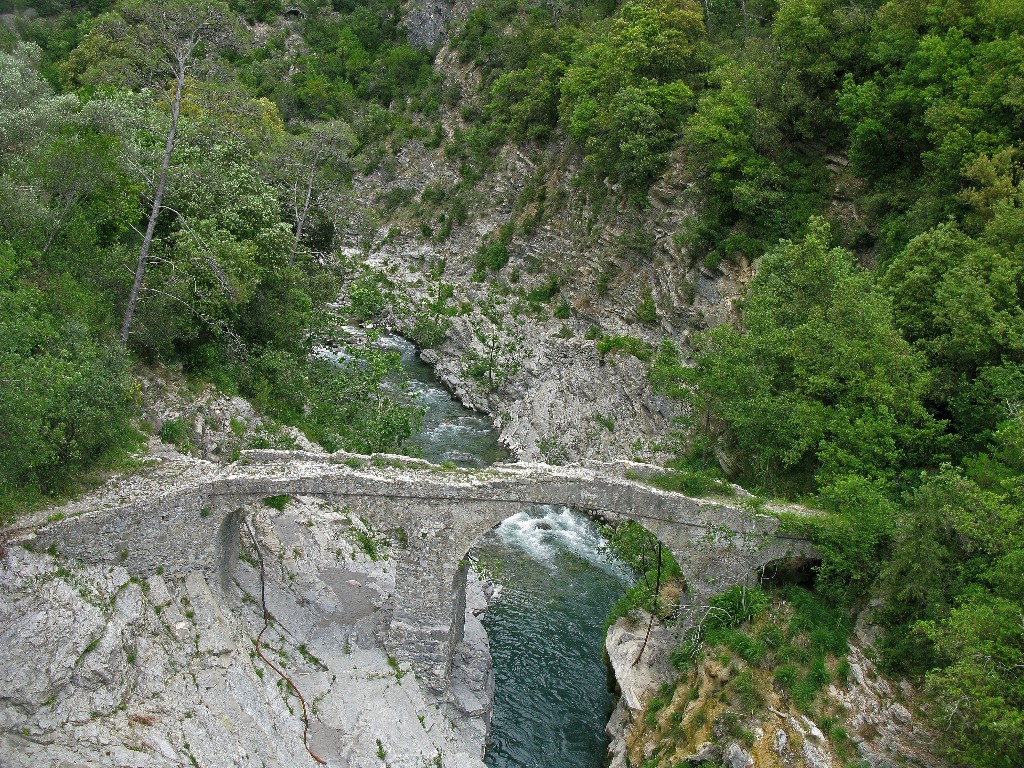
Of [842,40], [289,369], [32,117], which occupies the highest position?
[842,40]

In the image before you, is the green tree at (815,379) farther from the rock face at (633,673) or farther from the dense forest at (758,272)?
the rock face at (633,673)

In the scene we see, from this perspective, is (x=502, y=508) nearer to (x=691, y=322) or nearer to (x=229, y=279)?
(x=229, y=279)

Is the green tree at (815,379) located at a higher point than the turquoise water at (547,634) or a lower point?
higher

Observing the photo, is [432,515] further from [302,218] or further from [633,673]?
[302,218]

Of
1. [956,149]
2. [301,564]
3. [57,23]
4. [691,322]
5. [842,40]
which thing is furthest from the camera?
[57,23]

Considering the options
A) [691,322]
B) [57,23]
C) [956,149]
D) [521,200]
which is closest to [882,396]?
[956,149]

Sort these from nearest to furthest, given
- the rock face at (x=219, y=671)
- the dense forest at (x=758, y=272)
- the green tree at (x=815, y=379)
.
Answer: the rock face at (x=219, y=671) → the dense forest at (x=758, y=272) → the green tree at (x=815, y=379)

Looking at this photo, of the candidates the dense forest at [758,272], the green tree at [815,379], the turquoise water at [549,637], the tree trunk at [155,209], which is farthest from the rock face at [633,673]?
the tree trunk at [155,209]
